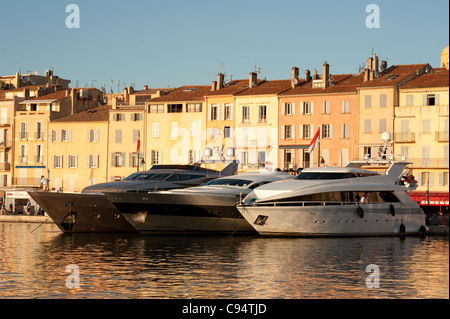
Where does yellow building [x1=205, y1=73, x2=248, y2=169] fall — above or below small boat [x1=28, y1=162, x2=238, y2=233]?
above

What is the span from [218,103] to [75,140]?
1514cm

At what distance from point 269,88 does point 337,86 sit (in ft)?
21.6

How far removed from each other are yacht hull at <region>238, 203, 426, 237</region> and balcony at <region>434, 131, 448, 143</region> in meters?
24.4

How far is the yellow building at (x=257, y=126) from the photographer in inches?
3088

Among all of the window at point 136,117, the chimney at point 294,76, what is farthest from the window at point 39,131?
the chimney at point 294,76

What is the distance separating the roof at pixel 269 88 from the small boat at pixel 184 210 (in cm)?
3356

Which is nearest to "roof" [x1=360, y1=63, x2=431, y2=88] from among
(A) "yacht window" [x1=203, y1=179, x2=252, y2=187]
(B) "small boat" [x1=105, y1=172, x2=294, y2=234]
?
(A) "yacht window" [x1=203, y1=179, x2=252, y2=187]

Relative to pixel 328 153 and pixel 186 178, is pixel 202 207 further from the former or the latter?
pixel 328 153

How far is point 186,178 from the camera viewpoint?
52562 mm

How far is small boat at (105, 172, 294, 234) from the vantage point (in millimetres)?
45531

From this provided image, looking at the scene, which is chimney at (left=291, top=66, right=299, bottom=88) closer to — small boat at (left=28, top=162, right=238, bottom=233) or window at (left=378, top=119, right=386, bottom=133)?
window at (left=378, top=119, right=386, bottom=133)

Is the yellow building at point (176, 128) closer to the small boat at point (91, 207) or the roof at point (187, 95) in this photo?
the roof at point (187, 95)

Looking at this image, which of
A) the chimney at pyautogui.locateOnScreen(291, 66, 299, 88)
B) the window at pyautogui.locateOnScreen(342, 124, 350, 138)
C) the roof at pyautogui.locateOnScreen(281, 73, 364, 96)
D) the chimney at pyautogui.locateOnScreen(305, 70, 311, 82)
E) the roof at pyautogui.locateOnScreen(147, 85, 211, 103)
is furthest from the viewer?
the roof at pyautogui.locateOnScreen(147, 85, 211, 103)
